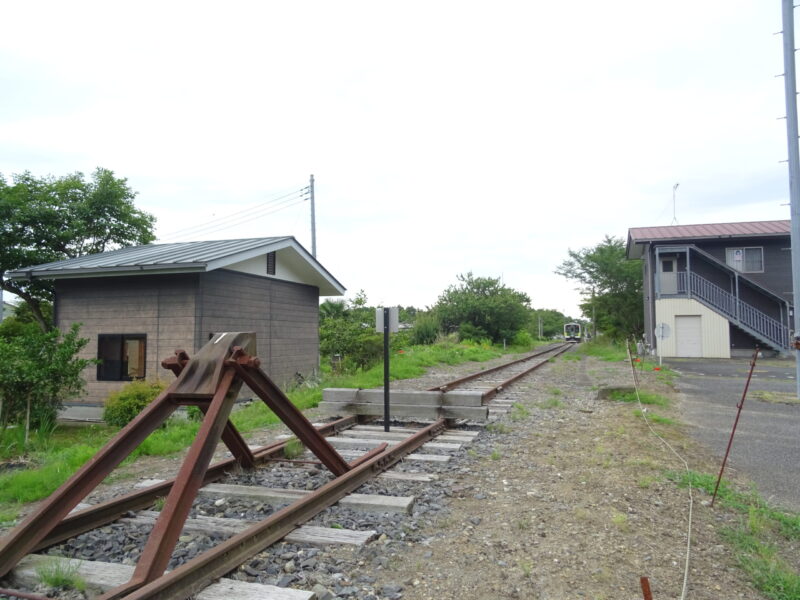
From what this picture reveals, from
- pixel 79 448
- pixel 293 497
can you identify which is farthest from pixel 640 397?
pixel 79 448

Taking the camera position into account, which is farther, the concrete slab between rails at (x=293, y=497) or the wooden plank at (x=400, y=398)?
the wooden plank at (x=400, y=398)

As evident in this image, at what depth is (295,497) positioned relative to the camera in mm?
4176

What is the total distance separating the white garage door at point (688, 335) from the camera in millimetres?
24750

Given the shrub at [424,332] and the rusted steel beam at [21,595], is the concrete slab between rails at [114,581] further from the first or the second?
the shrub at [424,332]

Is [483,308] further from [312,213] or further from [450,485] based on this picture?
[450,485]

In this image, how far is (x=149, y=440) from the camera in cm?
652

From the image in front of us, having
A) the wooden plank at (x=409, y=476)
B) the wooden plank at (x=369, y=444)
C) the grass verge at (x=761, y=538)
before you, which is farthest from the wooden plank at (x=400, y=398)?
the grass verge at (x=761, y=538)

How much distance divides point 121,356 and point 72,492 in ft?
32.8

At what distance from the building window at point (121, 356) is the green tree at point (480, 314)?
26235mm

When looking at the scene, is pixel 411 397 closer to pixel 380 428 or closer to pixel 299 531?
pixel 380 428

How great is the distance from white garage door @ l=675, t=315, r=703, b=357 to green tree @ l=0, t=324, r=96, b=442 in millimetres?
23997

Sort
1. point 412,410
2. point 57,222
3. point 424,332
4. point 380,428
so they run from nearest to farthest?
point 380,428 → point 412,410 → point 57,222 → point 424,332

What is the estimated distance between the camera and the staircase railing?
24.4 m

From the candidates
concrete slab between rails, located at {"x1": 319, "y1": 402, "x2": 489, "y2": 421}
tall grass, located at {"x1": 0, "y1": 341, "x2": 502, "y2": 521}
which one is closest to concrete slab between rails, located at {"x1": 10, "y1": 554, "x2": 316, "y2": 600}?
tall grass, located at {"x1": 0, "y1": 341, "x2": 502, "y2": 521}
